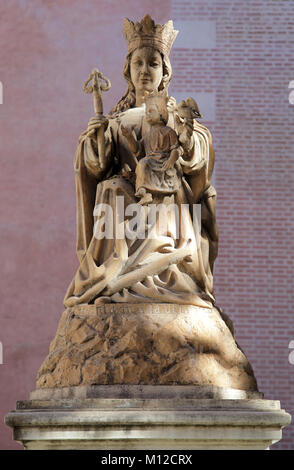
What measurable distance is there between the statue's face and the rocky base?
1635mm

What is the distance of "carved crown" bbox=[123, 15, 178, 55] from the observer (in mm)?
6184

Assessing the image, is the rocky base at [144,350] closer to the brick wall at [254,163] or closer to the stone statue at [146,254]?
the stone statue at [146,254]

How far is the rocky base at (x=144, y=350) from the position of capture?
16.9 ft

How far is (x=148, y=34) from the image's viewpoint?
20.3ft

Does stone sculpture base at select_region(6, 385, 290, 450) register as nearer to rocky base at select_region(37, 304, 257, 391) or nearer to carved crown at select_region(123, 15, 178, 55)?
rocky base at select_region(37, 304, 257, 391)

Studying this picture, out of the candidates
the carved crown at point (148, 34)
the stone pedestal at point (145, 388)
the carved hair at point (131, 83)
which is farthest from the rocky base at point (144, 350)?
the carved crown at point (148, 34)

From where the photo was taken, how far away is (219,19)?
9.22 metres

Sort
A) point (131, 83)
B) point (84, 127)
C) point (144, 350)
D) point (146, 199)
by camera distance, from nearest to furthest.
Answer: point (144, 350)
point (146, 199)
point (131, 83)
point (84, 127)

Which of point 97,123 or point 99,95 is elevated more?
point 99,95

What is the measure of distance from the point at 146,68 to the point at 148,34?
222mm

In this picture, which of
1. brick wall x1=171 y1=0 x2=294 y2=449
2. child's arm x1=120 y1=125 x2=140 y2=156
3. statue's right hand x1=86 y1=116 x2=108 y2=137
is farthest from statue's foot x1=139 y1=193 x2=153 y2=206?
brick wall x1=171 y1=0 x2=294 y2=449

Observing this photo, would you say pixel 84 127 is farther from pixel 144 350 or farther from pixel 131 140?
pixel 144 350

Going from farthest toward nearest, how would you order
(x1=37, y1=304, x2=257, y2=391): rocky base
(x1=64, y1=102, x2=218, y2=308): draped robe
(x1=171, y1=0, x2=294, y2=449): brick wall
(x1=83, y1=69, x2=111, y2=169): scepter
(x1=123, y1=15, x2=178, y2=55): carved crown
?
(x1=171, y1=0, x2=294, y2=449): brick wall, (x1=123, y1=15, x2=178, y2=55): carved crown, (x1=83, y1=69, x2=111, y2=169): scepter, (x1=64, y1=102, x2=218, y2=308): draped robe, (x1=37, y1=304, x2=257, y2=391): rocky base

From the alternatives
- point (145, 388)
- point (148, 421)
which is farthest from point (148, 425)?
point (145, 388)
